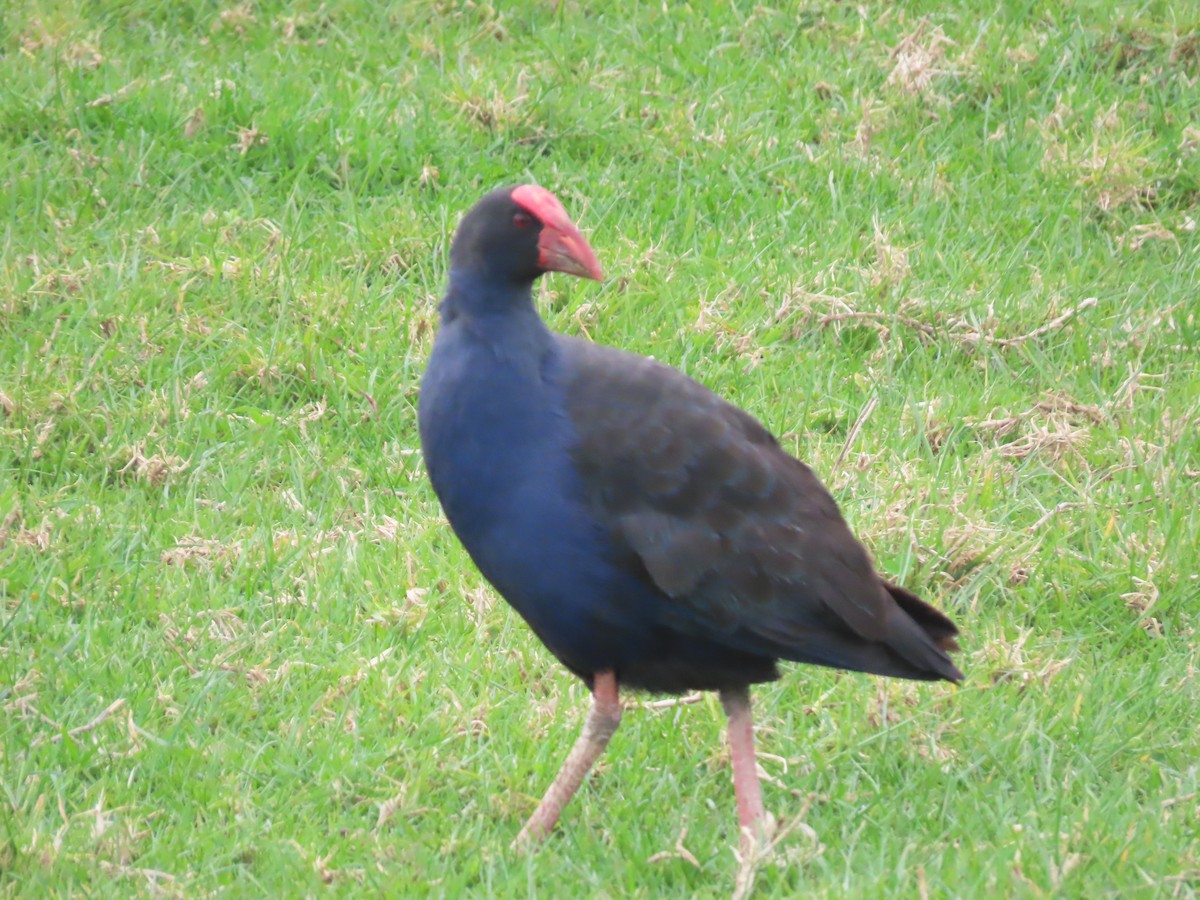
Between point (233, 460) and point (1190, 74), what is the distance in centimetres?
427

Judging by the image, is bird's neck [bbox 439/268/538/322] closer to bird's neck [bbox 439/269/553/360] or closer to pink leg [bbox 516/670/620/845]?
bird's neck [bbox 439/269/553/360]

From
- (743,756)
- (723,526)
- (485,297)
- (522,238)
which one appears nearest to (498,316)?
(485,297)

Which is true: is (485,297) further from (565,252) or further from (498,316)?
(565,252)

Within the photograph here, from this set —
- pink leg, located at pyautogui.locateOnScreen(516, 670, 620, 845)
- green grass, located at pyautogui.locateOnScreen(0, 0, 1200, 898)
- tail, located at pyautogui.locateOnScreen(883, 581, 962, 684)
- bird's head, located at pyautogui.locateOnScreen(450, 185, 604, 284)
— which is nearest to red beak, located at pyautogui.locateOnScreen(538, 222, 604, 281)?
bird's head, located at pyautogui.locateOnScreen(450, 185, 604, 284)

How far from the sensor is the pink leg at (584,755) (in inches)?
141

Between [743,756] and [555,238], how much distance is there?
3.86 feet

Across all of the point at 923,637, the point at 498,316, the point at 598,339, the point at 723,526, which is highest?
the point at 498,316

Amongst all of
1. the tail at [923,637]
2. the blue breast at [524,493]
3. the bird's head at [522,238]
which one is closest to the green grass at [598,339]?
the tail at [923,637]

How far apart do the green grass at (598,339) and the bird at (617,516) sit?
1.13 ft

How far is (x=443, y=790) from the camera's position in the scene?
12.4ft

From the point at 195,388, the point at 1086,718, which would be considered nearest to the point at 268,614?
the point at 195,388

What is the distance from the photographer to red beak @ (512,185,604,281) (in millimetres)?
3482

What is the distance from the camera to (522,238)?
349 cm

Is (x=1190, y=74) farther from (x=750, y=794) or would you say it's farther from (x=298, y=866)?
(x=298, y=866)
